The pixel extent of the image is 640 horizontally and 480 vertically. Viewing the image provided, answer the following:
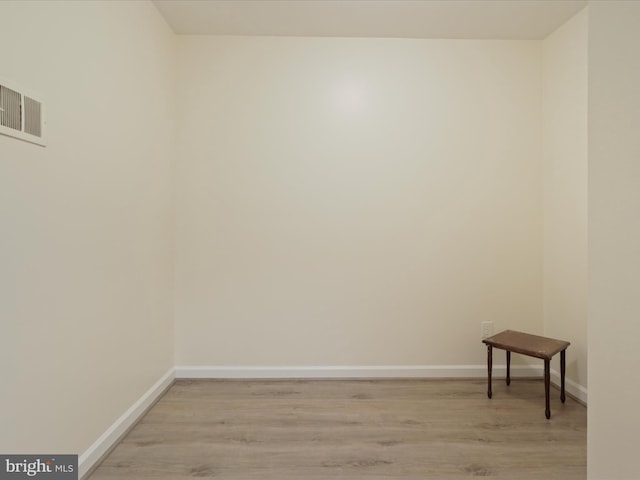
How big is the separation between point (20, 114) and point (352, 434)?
2.25 m

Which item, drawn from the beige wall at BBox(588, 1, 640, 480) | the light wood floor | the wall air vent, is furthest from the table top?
the wall air vent

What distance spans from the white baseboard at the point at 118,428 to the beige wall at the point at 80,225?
44mm

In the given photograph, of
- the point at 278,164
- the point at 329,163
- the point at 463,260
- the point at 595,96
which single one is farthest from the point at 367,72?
the point at 595,96

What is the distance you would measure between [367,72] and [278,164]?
1059mm

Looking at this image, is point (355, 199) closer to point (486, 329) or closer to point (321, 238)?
point (321, 238)

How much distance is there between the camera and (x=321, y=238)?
2795 millimetres

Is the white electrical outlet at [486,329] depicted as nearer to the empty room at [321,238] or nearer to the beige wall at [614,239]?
the empty room at [321,238]

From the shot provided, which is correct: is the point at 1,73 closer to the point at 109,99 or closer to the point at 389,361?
the point at 109,99

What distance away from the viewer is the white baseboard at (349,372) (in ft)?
9.09

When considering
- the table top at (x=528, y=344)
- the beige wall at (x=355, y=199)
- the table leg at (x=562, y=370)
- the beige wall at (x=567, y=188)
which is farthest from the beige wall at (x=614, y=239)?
the beige wall at (x=355, y=199)

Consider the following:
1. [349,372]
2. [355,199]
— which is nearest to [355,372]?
[349,372]

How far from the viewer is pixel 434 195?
9.17 feet

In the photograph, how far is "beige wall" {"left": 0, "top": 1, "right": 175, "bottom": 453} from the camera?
1.29 m

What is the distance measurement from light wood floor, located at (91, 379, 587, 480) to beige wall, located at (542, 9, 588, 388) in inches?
21.4
